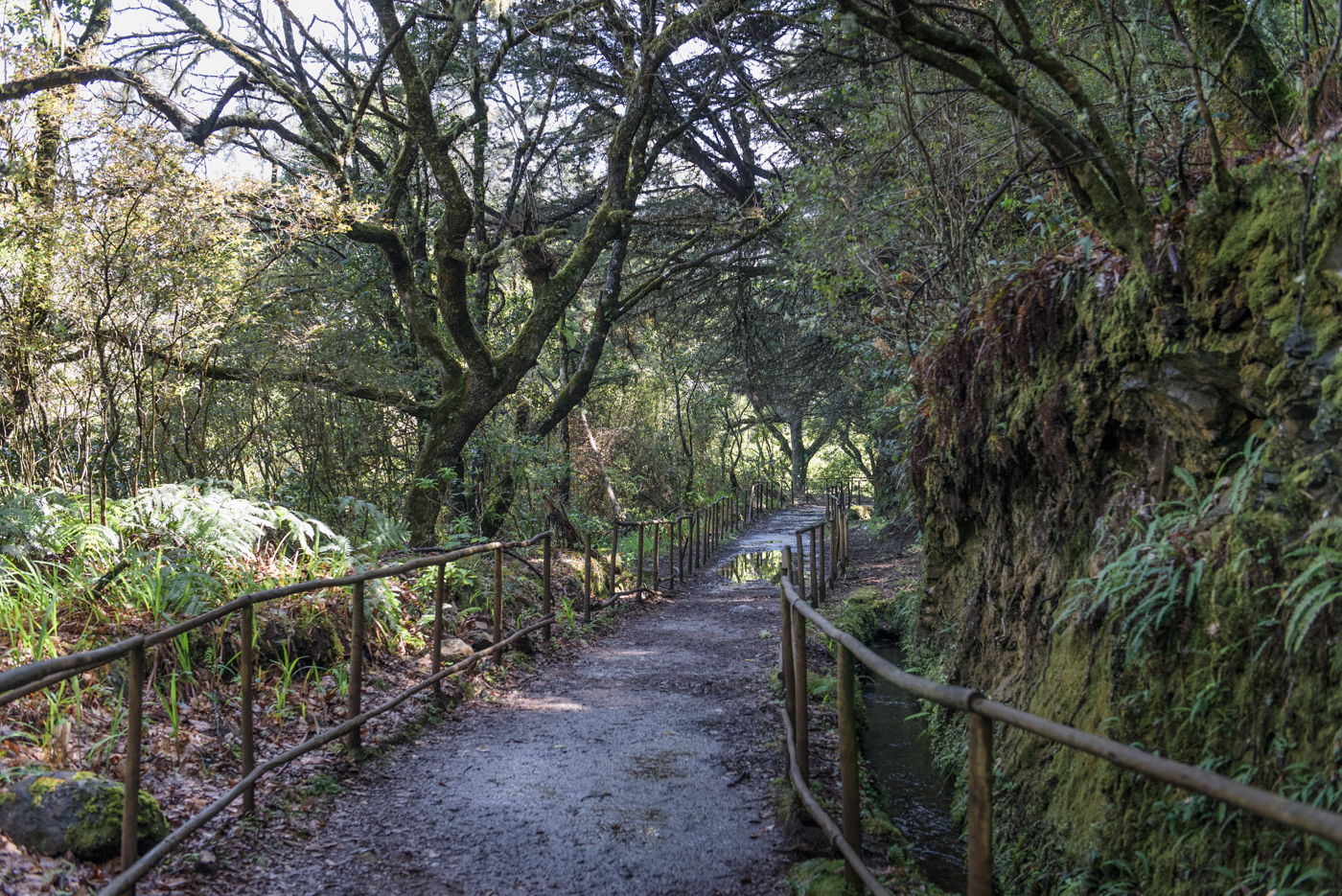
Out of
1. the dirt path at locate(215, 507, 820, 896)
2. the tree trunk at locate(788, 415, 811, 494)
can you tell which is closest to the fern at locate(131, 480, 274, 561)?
the dirt path at locate(215, 507, 820, 896)

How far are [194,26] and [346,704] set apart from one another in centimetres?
991

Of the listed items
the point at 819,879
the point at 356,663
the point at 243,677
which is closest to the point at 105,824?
the point at 243,677

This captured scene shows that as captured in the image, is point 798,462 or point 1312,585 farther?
point 798,462

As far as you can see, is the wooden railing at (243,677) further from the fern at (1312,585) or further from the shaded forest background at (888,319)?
the fern at (1312,585)

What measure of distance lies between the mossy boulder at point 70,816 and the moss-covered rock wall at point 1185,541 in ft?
12.6

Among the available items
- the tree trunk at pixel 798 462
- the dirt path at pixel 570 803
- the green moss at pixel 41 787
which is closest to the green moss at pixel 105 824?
the green moss at pixel 41 787

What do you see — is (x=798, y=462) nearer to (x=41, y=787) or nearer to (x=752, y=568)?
(x=752, y=568)

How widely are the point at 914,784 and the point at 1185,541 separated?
9.81 ft

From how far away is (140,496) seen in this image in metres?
6.79

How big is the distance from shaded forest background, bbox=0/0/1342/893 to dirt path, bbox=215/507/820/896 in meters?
1.38

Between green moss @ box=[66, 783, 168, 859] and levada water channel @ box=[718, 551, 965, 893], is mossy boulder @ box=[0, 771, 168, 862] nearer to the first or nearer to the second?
green moss @ box=[66, 783, 168, 859]

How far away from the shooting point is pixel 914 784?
234 inches

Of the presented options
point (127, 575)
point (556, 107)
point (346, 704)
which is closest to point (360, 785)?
point (346, 704)

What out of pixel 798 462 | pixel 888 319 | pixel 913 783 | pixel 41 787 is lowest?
pixel 913 783
